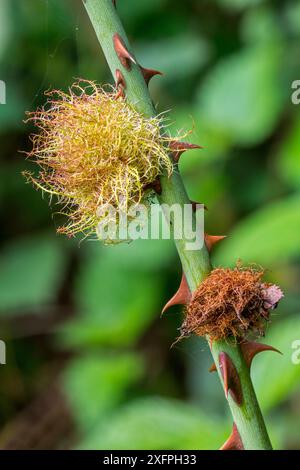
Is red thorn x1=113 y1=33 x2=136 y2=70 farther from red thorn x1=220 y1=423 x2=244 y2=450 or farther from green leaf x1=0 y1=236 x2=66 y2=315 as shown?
green leaf x1=0 y1=236 x2=66 y2=315

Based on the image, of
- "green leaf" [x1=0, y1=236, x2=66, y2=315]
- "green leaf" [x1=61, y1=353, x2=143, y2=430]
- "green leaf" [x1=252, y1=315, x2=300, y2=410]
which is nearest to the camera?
"green leaf" [x1=252, y1=315, x2=300, y2=410]

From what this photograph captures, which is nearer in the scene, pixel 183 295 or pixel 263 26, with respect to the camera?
pixel 183 295

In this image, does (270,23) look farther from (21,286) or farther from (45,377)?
(45,377)

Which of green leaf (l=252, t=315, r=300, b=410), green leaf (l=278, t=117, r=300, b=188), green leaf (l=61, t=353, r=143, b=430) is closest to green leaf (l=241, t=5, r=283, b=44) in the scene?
green leaf (l=278, t=117, r=300, b=188)

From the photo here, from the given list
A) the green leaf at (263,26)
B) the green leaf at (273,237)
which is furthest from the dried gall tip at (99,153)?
the green leaf at (263,26)

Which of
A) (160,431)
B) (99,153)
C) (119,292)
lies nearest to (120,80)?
(99,153)

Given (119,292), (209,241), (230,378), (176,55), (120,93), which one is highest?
(176,55)

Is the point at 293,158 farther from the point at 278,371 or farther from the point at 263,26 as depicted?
the point at 278,371
